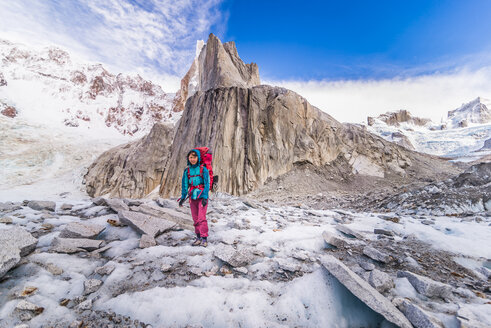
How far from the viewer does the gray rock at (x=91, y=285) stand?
232cm

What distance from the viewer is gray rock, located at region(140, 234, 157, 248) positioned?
135 inches

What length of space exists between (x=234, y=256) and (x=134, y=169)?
26993 mm

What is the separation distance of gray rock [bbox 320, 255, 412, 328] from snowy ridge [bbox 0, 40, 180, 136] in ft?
191

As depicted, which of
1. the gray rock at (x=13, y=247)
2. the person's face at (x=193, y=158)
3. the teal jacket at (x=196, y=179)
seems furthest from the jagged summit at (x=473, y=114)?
the gray rock at (x=13, y=247)

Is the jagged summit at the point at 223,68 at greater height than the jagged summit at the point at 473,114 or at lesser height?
lesser

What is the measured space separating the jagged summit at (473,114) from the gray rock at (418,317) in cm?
14942

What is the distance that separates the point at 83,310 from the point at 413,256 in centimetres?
483

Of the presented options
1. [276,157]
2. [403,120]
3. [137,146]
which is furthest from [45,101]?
[403,120]

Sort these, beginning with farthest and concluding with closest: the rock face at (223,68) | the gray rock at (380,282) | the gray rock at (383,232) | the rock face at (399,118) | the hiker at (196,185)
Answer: the rock face at (399,118)
the rock face at (223,68)
the gray rock at (383,232)
the hiker at (196,185)
the gray rock at (380,282)

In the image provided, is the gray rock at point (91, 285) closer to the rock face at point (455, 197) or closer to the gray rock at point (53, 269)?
the gray rock at point (53, 269)

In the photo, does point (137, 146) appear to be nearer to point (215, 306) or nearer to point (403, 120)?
point (215, 306)

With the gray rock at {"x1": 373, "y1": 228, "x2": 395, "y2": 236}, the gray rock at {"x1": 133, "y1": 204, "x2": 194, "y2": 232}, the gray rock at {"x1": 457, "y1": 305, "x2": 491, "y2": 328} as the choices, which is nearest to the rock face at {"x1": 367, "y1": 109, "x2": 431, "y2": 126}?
the gray rock at {"x1": 373, "y1": 228, "x2": 395, "y2": 236}

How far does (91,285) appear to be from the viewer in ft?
7.75

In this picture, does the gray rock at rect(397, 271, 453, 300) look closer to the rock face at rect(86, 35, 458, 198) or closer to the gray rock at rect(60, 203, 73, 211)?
the gray rock at rect(60, 203, 73, 211)
